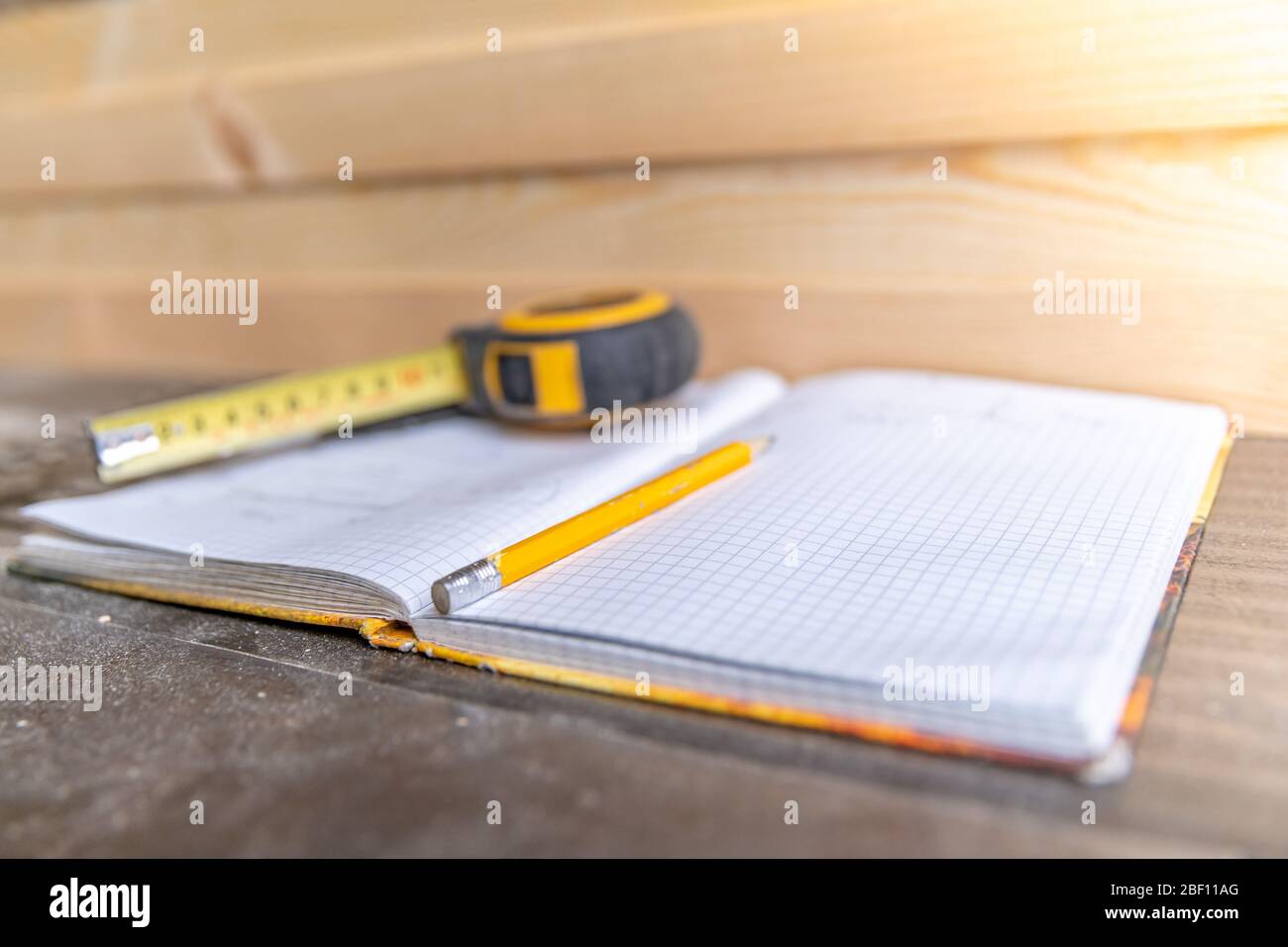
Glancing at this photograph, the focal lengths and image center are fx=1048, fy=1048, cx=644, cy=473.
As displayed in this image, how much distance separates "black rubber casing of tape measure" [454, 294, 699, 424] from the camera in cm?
82

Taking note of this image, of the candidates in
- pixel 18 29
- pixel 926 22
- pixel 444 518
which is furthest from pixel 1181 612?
pixel 18 29

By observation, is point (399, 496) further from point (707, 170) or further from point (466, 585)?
point (707, 170)

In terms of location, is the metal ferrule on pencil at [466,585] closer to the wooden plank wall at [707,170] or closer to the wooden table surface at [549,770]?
the wooden table surface at [549,770]

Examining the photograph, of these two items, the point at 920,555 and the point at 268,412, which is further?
the point at 268,412

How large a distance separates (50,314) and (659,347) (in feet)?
3.55

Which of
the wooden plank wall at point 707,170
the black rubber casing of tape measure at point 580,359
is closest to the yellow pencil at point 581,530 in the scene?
the black rubber casing of tape measure at point 580,359

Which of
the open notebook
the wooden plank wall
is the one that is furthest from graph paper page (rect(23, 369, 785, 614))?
the wooden plank wall

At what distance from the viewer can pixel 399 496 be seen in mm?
753

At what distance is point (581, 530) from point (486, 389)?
0.31 meters

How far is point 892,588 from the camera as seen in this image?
52 centimetres

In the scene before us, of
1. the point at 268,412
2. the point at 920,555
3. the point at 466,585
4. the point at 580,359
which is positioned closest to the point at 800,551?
the point at 920,555
